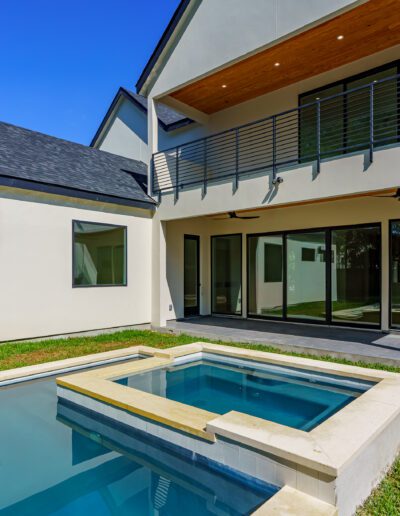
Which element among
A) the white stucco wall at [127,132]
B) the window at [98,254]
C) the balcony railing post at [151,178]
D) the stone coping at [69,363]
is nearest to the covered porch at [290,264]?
the balcony railing post at [151,178]

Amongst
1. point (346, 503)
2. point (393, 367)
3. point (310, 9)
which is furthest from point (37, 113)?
point (346, 503)

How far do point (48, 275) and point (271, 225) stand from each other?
6.42m

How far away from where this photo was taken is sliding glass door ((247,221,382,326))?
9.21 meters

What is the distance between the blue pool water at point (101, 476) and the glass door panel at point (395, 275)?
702cm

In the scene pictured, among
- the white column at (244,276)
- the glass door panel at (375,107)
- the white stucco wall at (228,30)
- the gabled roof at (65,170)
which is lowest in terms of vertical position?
the white column at (244,276)

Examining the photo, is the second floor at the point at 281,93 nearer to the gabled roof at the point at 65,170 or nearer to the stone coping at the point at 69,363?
the gabled roof at the point at 65,170

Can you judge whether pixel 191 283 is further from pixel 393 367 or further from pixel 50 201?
pixel 393 367

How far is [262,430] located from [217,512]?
2.50 ft

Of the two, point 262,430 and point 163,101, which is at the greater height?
point 163,101

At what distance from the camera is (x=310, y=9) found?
7211 mm

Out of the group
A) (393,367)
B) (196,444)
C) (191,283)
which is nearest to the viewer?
(196,444)

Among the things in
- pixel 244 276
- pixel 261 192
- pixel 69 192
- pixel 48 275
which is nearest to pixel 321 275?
pixel 244 276

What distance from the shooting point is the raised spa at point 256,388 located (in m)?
5.02

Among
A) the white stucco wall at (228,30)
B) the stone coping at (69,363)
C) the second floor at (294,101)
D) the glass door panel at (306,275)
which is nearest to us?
the stone coping at (69,363)
